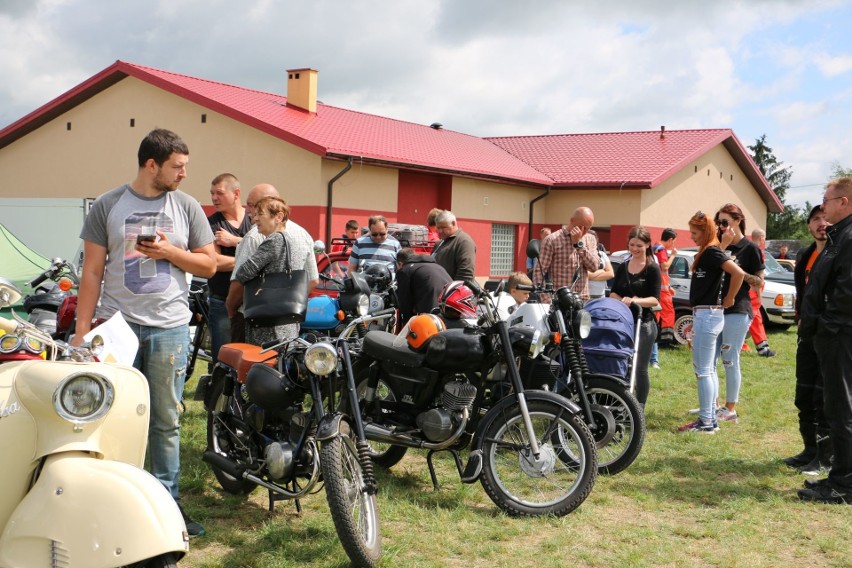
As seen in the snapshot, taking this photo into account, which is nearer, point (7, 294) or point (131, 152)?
point (7, 294)

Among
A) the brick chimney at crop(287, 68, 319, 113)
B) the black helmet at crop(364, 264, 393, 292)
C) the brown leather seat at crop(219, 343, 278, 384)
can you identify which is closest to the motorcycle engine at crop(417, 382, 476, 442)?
the brown leather seat at crop(219, 343, 278, 384)

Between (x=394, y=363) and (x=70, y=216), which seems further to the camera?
(x=70, y=216)

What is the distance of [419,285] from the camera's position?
22.8 feet

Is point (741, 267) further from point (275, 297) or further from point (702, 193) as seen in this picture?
point (702, 193)

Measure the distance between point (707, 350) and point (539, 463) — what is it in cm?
295

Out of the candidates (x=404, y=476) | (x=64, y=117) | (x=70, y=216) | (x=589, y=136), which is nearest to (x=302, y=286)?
(x=404, y=476)

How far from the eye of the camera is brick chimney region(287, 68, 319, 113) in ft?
73.7

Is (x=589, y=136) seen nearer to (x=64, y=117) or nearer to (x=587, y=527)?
(x=64, y=117)

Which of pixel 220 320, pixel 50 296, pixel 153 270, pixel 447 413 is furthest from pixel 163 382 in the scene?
pixel 50 296

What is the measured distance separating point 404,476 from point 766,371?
7.08 metres

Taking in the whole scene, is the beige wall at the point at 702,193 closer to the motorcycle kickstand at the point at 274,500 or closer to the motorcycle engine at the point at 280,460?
the motorcycle kickstand at the point at 274,500

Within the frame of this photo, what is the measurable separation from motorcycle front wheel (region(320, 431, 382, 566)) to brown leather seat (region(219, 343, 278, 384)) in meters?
0.82

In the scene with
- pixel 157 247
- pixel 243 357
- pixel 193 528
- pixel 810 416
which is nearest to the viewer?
pixel 157 247

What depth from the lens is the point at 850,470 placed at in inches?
205
